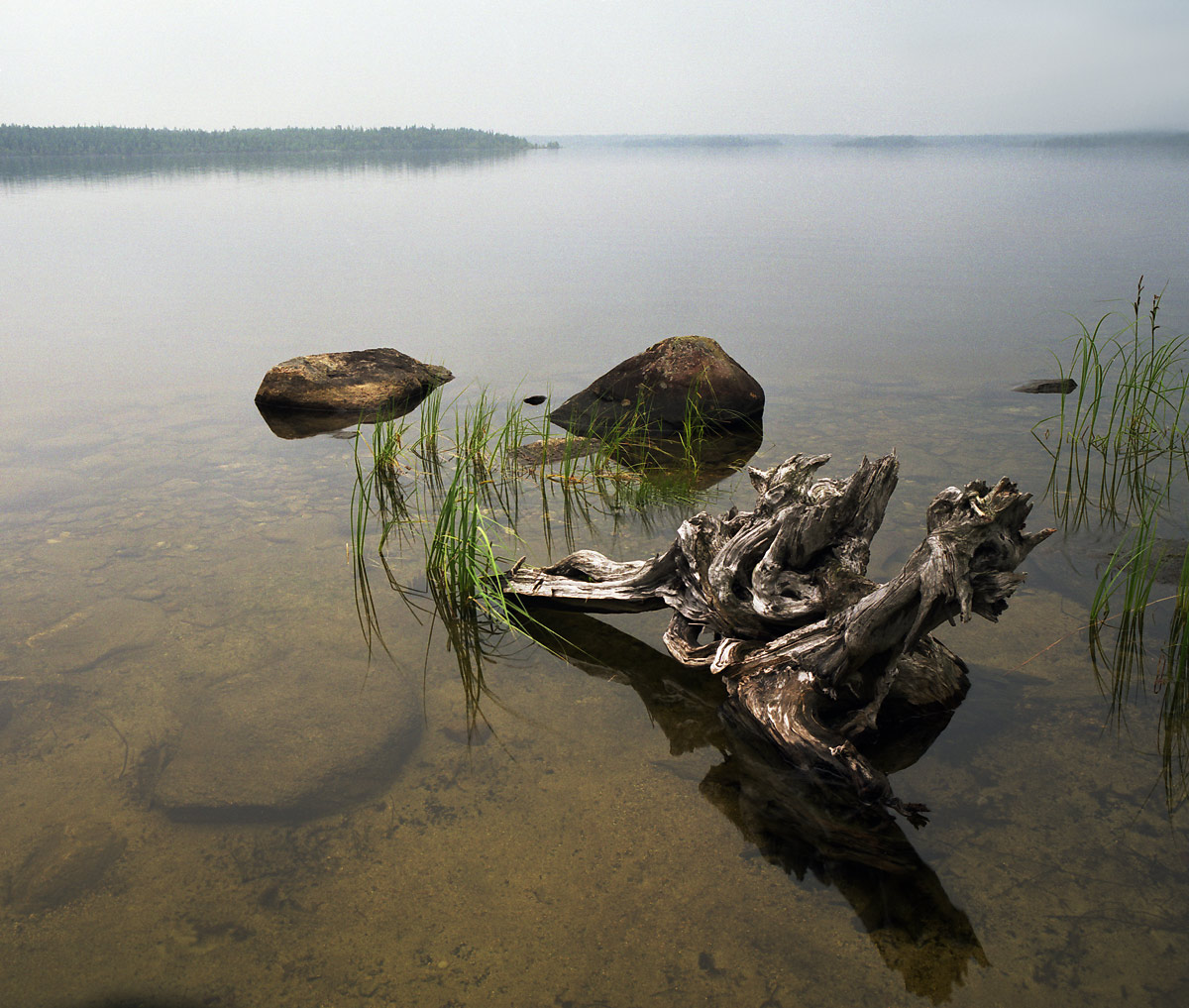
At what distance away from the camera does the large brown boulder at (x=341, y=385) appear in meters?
8.61

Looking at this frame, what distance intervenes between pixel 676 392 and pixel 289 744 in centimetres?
501

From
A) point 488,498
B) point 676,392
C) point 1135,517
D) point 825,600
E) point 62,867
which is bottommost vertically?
point 62,867

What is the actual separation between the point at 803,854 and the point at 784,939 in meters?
0.36

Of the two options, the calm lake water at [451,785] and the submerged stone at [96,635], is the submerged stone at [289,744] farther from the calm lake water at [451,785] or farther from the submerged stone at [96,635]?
the submerged stone at [96,635]

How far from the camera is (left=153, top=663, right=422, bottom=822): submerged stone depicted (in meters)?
3.32

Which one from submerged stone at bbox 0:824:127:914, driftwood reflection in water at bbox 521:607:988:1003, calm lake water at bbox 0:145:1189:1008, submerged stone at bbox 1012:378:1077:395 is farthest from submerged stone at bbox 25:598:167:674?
submerged stone at bbox 1012:378:1077:395

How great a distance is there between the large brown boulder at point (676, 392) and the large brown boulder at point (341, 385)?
1742mm

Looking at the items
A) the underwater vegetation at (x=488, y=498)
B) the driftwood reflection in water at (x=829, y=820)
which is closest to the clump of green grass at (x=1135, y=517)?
the driftwood reflection in water at (x=829, y=820)

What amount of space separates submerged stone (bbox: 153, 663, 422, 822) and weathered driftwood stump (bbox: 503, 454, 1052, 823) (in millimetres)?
1163

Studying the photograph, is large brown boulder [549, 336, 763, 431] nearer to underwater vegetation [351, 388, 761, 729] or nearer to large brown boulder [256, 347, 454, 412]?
underwater vegetation [351, 388, 761, 729]

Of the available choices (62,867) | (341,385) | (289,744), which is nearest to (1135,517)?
(289,744)

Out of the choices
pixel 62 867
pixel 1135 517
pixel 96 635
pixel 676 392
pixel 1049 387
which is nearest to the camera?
pixel 62 867

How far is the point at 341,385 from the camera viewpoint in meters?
8.73

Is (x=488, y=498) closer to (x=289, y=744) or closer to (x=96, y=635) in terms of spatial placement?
(x=96, y=635)
